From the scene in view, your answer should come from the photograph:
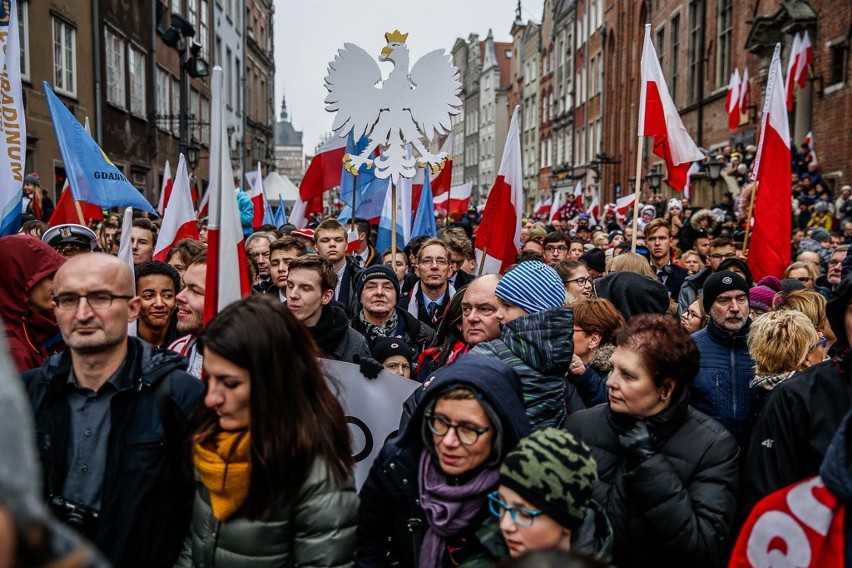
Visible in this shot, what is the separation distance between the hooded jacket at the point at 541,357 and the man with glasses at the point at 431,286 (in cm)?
321

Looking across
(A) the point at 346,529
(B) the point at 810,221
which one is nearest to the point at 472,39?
(B) the point at 810,221

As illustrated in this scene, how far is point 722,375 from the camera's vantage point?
435 centimetres

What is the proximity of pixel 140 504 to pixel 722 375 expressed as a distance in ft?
9.95

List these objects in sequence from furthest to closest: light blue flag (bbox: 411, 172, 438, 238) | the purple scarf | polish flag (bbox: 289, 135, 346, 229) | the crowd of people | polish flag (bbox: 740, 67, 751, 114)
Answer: polish flag (bbox: 740, 67, 751, 114)
polish flag (bbox: 289, 135, 346, 229)
light blue flag (bbox: 411, 172, 438, 238)
the purple scarf
the crowd of people

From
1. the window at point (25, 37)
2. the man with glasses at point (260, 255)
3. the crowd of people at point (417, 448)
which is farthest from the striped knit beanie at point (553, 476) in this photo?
the window at point (25, 37)

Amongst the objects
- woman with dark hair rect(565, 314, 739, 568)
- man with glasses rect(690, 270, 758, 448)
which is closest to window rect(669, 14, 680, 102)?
man with glasses rect(690, 270, 758, 448)

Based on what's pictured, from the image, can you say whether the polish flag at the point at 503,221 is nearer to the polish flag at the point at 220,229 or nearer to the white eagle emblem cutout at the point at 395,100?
the white eagle emblem cutout at the point at 395,100

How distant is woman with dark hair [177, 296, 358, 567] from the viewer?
2402mm

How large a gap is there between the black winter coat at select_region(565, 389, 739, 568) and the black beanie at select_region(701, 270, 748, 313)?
1774mm

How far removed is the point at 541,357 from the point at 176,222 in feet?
18.4

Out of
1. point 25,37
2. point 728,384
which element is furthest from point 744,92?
point 728,384

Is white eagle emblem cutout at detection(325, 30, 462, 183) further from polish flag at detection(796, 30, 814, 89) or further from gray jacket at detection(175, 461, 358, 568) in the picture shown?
polish flag at detection(796, 30, 814, 89)

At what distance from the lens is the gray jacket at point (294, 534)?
2.40 metres

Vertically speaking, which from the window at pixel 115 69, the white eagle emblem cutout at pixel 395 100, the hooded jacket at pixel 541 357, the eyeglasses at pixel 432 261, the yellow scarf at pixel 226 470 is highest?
the window at pixel 115 69
